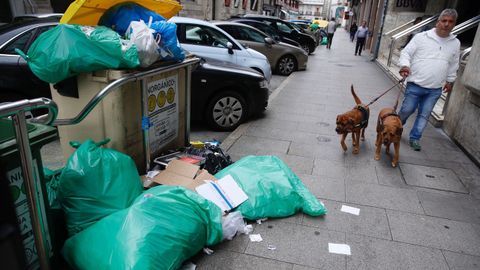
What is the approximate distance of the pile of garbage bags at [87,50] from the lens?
8.24 feet

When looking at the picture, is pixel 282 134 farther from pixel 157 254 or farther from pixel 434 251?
pixel 157 254

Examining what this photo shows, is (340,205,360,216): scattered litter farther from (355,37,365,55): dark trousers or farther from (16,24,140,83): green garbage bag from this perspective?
(355,37,365,55): dark trousers

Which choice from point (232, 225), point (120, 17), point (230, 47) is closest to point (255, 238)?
point (232, 225)

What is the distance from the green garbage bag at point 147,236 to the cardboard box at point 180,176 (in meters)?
0.53

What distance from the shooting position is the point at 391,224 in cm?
310

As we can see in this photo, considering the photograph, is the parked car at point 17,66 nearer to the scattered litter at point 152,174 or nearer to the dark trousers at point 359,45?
the scattered litter at point 152,174

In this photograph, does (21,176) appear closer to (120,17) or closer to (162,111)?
(162,111)

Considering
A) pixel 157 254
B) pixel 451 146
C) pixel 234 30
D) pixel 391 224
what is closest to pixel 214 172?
pixel 157 254

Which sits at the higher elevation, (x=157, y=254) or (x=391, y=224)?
(x=157, y=254)

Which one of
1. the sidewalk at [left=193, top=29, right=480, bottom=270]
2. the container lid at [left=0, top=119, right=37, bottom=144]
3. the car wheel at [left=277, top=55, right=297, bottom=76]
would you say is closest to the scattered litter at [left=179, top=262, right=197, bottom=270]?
the sidewalk at [left=193, top=29, right=480, bottom=270]

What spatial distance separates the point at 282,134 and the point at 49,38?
12.2ft

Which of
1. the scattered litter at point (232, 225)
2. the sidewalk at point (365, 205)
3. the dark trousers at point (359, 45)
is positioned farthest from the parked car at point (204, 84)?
the dark trousers at point (359, 45)

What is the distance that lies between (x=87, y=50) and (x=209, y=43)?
5265mm

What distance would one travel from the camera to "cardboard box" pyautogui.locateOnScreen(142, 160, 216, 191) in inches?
121
